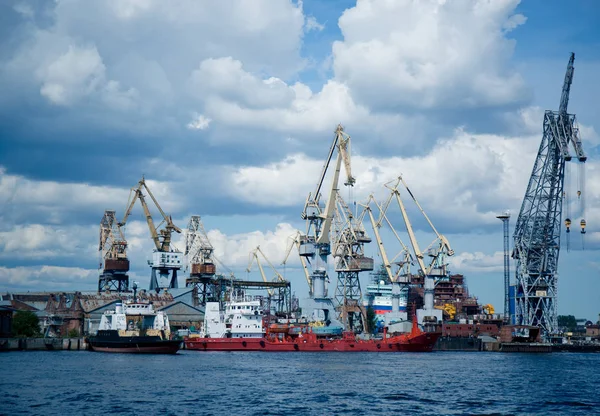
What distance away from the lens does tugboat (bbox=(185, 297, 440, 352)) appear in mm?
119562

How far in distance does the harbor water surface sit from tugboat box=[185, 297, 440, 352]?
2656cm

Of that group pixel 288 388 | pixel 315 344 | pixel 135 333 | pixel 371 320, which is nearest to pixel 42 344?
pixel 135 333

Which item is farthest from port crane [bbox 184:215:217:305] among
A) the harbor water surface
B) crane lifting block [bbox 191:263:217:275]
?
the harbor water surface

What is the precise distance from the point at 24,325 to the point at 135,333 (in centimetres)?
4270

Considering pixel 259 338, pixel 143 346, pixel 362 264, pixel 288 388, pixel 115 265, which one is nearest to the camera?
pixel 288 388

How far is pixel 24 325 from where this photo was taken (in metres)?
139

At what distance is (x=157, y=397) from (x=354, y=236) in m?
103

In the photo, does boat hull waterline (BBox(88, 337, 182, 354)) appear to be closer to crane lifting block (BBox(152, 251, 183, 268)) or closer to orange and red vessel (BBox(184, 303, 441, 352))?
orange and red vessel (BBox(184, 303, 441, 352))

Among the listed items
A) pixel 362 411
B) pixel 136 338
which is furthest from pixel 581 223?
pixel 362 411

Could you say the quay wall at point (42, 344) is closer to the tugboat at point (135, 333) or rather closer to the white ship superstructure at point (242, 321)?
the tugboat at point (135, 333)

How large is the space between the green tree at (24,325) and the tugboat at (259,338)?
32.1 metres

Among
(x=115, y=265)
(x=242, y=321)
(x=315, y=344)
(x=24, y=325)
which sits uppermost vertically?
(x=115, y=265)

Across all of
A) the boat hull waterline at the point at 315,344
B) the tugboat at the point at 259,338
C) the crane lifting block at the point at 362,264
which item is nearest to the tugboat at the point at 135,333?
the boat hull waterline at the point at 315,344

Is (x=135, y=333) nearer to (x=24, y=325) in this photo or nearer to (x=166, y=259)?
(x=24, y=325)
